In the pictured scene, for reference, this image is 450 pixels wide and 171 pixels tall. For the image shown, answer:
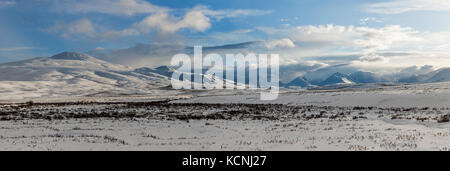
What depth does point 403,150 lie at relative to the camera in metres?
13.1
